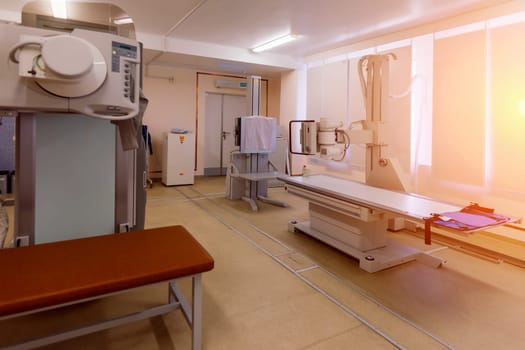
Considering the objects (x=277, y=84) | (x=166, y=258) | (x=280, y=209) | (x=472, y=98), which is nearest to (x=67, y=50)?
(x=166, y=258)

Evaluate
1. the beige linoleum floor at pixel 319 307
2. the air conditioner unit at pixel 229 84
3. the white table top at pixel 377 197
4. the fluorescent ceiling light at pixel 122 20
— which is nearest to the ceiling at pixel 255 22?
the air conditioner unit at pixel 229 84

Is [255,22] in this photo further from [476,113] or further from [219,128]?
[219,128]

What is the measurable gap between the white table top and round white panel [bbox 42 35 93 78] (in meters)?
2.18

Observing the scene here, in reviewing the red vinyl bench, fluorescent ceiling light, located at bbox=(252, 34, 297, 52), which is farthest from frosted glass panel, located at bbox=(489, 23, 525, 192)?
the red vinyl bench

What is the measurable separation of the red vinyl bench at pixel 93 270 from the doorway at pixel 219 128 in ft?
21.3

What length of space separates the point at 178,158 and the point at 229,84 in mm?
2545

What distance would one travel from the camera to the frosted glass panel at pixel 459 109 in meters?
4.05

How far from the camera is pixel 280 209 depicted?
5.16 metres

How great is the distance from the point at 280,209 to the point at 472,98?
3.01m

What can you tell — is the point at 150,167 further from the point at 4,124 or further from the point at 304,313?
the point at 304,313

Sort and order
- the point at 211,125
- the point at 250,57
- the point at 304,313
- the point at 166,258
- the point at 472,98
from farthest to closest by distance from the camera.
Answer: the point at 211,125, the point at 250,57, the point at 472,98, the point at 304,313, the point at 166,258

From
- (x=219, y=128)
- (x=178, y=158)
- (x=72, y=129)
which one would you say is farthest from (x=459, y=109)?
(x=219, y=128)

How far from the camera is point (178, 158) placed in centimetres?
681

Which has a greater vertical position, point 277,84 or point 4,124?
point 277,84
